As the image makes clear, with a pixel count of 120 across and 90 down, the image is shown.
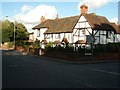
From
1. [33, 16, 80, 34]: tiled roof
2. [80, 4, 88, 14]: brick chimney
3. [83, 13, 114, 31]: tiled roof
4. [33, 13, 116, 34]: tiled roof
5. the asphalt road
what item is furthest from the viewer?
[80, 4, 88, 14]: brick chimney

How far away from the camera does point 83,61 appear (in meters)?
32.1

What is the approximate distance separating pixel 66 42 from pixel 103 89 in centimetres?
4241

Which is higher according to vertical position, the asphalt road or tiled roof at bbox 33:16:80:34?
tiled roof at bbox 33:16:80:34

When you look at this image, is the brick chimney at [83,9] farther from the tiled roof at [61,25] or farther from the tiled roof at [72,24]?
the tiled roof at [61,25]

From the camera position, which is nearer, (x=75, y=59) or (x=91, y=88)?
(x=91, y=88)

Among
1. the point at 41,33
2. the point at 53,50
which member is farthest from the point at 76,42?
the point at 41,33

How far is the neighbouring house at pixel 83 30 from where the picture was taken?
51000mm

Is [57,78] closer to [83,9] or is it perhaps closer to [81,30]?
[81,30]

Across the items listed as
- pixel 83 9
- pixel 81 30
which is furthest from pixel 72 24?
pixel 83 9

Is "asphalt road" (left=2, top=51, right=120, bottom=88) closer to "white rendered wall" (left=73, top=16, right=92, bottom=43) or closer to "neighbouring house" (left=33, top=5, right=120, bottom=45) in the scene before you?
"neighbouring house" (left=33, top=5, right=120, bottom=45)

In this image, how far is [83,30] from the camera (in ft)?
169

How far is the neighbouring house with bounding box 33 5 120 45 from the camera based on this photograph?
5100 cm

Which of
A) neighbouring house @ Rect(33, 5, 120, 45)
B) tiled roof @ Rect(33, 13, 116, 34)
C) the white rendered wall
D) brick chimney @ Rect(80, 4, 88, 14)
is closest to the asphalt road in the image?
neighbouring house @ Rect(33, 5, 120, 45)

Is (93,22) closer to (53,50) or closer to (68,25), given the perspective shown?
(68,25)
